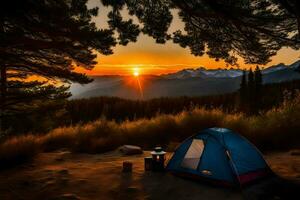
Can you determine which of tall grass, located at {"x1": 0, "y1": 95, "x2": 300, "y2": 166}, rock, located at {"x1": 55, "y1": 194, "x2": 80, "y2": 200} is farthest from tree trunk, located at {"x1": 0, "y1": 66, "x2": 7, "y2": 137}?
rock, located at {"x1": 55, "y1": 194, "x2": 80, "y2": 200}

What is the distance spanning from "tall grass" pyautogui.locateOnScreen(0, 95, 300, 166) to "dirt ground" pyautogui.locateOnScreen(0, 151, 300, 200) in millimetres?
1441

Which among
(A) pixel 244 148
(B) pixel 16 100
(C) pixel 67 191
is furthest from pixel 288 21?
(B) pixel 16 100

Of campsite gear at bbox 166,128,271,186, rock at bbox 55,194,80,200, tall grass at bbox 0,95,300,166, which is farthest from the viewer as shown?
tall grass at bbox 0,95,300,166

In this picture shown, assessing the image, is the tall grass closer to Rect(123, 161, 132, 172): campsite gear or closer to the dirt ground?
the dirt ground

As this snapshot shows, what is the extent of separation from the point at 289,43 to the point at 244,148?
13.0 ft

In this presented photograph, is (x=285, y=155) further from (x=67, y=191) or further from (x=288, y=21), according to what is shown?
(x=67, y=191)

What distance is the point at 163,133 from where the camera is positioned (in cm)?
1264

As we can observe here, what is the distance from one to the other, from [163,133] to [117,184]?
595 centimetres

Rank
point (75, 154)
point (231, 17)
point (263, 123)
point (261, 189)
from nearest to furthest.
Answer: point (261, 189)
point (231, 17)
point (75, 154)
point (263, 123)

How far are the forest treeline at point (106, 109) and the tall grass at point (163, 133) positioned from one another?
82 cm

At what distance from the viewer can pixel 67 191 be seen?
645 centimetres

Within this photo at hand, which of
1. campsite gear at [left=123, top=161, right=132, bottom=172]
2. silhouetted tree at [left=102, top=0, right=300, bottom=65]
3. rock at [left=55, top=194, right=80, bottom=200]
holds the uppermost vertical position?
silhouetted tree at [left=102, top=0, right=300, bottom=65]

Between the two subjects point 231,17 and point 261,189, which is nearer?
point 261,189

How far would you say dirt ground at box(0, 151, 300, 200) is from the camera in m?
6.15
